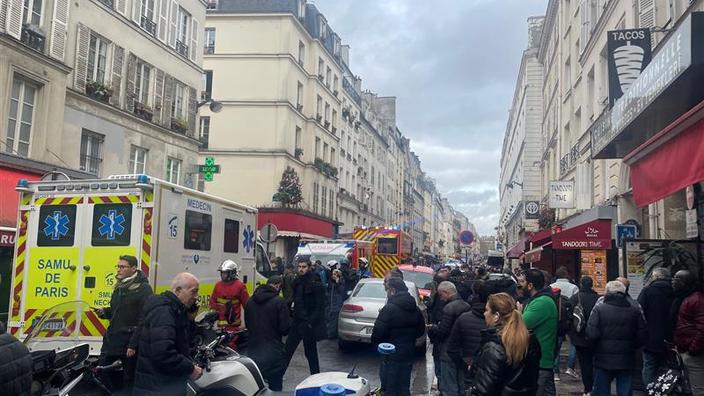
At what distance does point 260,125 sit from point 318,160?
18.8ft

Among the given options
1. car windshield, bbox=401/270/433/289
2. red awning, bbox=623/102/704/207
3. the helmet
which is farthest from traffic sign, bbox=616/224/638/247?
the helmet

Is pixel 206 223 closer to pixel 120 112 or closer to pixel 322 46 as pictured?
pixel 120 112

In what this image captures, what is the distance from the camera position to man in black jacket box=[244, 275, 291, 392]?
23.4 feet

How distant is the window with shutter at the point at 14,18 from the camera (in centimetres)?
1388

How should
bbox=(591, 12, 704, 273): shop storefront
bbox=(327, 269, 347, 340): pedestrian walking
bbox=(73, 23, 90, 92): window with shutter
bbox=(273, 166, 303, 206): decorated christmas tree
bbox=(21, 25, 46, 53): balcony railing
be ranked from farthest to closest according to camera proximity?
bbox=(273, 166, 303, 206): decorated christmas tree < bbox=(73, 23, 90, 92): window with shutter < bbox=(21, 25, 46, 53): balcony railing < bbox=(327, 269, 347, 340): pedestrian walking < bbox=(591, 12, 704, 273): shop storefront

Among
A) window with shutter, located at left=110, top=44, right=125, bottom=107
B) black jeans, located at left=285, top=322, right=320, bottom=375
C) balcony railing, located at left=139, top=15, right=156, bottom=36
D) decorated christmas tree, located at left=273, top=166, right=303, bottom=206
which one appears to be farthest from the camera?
decorated christmas tree, located at left=273, top=166, right=303, bottom=206

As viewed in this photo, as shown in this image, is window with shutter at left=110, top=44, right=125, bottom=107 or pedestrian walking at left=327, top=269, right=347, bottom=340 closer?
pedestrian walking at left=327, top=269, right=347, bottom=340

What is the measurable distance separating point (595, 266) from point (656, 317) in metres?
8.28

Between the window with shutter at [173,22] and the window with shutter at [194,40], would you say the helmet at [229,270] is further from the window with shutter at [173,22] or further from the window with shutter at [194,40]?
the window with shutter at [194,40]

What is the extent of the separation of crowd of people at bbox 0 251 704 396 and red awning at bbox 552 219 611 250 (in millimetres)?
5581

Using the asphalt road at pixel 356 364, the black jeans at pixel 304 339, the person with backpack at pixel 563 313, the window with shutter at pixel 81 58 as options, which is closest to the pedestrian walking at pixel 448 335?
the person with backpack at pixel 563 313

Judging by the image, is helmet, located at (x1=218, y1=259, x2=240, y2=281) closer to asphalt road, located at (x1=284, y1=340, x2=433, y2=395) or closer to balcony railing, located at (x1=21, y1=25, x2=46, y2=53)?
asphalt road, located at (x1=284, y1=340, x2=433, y2=395)

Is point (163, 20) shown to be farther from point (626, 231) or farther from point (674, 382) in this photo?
point (674, 382)

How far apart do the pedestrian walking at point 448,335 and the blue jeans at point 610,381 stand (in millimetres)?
1622
